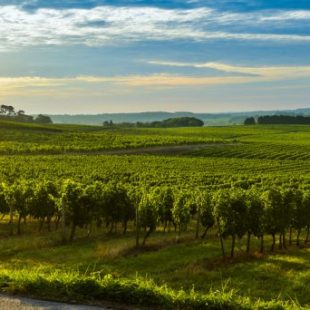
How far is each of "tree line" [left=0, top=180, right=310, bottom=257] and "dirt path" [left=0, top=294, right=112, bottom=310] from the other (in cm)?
2182

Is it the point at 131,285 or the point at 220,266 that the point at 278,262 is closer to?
the point at 220,266

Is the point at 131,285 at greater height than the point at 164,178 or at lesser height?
greater

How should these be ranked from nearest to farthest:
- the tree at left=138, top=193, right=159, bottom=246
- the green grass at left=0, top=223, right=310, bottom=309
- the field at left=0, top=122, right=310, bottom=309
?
the green grass at left=0, top=223, right=310, bottom=309 → the field at left=0, top=122, right=310, bottom=309 → the tree at left=138, top=193, right=159, bottom=246

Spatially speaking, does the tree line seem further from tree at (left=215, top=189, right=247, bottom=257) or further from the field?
the field

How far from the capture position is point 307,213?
37.2 m

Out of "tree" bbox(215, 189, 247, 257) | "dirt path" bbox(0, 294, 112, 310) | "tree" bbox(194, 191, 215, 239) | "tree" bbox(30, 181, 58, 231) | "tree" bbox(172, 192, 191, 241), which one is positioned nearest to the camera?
"dirt path" bbox(0, 294, 112, 310)

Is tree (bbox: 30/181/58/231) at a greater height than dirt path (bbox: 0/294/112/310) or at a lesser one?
lesser

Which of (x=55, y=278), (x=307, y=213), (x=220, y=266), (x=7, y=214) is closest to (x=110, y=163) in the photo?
(x=7, y=214)

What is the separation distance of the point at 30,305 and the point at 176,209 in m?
29.3

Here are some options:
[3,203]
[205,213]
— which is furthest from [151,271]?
[3,203]

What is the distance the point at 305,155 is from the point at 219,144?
33.4 meters

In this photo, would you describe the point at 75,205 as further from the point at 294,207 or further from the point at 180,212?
the point at 294,207

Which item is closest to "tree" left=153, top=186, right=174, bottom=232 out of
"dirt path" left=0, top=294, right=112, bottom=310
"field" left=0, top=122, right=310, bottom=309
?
"field" left=0, top=122, right=310, bottom=309

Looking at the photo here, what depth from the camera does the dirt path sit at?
10086mm
